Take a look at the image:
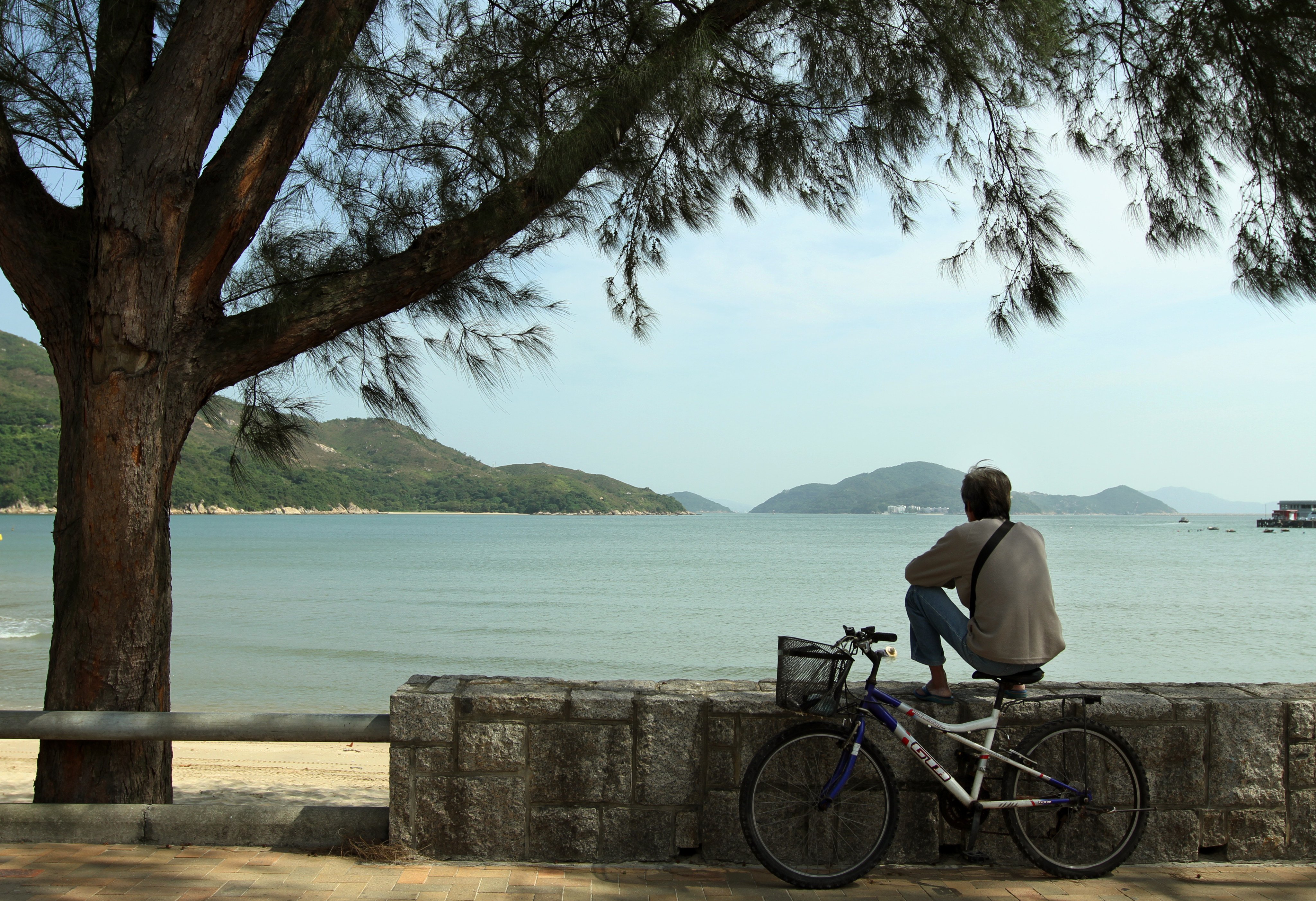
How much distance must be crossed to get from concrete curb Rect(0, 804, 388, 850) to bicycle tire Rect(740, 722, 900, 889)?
1.39 metres

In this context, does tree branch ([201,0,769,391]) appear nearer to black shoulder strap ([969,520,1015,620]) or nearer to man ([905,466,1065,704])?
man ([905,466,1065,704])

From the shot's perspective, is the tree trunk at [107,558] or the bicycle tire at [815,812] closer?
the bicycle tire at [815,812]

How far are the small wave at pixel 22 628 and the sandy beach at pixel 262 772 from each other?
979 centimetres

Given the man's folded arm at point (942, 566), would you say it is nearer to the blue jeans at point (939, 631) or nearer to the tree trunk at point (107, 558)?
the blue jeans at point (939, 631)

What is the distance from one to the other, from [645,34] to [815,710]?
292cm

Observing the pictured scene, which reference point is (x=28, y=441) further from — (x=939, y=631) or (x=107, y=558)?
(x=939, y=631)

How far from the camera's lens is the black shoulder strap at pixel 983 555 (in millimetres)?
3055

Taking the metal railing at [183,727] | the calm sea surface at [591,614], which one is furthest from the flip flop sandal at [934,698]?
the calm sea surface at [591,614]

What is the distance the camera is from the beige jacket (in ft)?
9.91

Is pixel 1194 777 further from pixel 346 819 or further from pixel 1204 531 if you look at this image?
pixel 1204 531

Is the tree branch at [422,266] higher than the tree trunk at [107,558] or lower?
higher

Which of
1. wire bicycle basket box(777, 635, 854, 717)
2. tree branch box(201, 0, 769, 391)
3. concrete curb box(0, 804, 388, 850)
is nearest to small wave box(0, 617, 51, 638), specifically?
concrete curb box(0, 804, 388, 850)

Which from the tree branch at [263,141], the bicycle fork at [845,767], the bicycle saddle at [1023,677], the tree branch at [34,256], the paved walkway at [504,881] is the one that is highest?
the tree branch at [263,141]

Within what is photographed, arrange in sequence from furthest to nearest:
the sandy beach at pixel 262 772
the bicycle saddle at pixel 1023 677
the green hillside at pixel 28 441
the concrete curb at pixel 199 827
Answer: the green hillside at pixel 28 441
the sandy beach at pixel 262 772
the concrete curb at pixel 199 827
the bicycle saddle at pixel 1023 677
